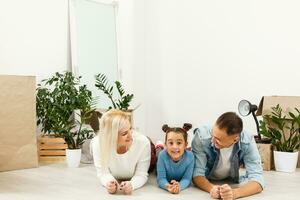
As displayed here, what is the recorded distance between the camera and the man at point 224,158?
2.18 m

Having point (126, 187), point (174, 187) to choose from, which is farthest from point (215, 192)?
point (126, 187)

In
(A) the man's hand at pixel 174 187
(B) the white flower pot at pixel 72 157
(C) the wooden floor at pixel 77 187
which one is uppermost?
(B) the white flower pot at pixel 72 157

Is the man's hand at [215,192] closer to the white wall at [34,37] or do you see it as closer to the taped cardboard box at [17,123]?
the taped cardboard box at [17,123]

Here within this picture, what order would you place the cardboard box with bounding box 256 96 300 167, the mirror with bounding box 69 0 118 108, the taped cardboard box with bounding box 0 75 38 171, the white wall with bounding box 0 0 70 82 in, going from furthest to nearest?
the mirror with bounding box 69 0 118 108 → the white wall with bounding box 0 0 70 82 → the cardboard box with bounding box 256 96 300 167 → the taped cardboard box with bounding box 0 75 38 171

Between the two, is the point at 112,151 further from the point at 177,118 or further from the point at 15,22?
the point at 177,118

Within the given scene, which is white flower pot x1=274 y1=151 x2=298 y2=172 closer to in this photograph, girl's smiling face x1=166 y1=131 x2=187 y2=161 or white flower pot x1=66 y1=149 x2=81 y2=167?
girl's smiling face x1=166 y1=131 x2=187 y2=161

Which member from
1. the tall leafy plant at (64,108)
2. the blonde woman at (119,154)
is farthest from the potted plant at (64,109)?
the blonde woman at (119,154)

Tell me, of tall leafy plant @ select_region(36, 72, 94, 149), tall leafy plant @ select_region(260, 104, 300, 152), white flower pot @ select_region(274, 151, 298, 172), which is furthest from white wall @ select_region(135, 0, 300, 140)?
tall leafy plant @ select_region(36, 72, 94, 149)

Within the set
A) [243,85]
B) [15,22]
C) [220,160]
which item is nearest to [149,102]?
[243,85]

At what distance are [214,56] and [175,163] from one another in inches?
74.9

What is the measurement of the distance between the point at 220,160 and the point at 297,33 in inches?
66.1

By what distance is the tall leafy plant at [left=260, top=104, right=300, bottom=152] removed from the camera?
3070 millimetres

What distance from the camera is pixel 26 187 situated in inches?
95.7

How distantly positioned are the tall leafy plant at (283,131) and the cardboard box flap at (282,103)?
35mm
